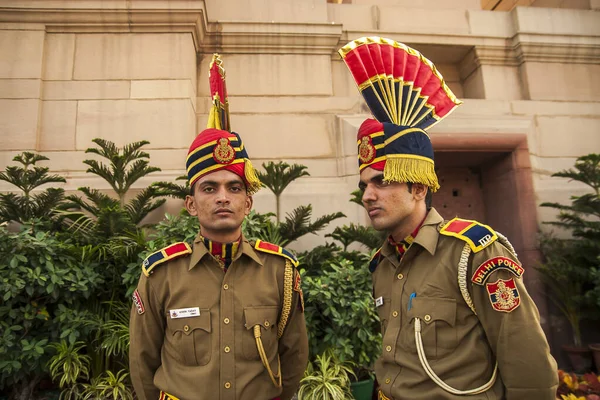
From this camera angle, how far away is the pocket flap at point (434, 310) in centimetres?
173

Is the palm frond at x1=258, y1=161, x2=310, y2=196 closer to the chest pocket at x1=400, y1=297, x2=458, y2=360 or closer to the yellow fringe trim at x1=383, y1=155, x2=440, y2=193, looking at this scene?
the yellow fringe trim at x1=383, y1=155, x2=440, y2=193

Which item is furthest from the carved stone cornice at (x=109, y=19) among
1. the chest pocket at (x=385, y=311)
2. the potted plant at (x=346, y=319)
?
the chest pocket at (x=385, y=311)

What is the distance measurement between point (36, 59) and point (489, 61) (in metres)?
6.96

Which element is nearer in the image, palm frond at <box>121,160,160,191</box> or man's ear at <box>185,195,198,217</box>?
man's ear at <box>185,195,198,217</box>

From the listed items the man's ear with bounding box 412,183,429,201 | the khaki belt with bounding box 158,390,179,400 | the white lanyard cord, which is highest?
the man's ear with bounding box 412,183,429,201

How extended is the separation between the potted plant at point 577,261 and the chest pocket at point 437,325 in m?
4.48

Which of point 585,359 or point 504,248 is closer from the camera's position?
point 504,248

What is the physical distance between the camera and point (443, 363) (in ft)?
5.59

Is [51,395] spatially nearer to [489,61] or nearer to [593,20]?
[489,61]

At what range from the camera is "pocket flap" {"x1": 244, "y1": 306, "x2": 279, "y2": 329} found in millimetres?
2123

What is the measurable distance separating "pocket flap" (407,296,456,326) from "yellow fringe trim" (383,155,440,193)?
56cm

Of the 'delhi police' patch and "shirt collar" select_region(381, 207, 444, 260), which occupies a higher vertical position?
"shirt collar" select_region(381, 207, 444, 260)

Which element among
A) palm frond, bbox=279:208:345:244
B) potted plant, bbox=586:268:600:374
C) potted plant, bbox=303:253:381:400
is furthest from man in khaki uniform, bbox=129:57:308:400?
potted plant, bbox=586:268:600:374

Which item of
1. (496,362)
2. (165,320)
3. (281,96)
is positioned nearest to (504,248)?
(496,362)
